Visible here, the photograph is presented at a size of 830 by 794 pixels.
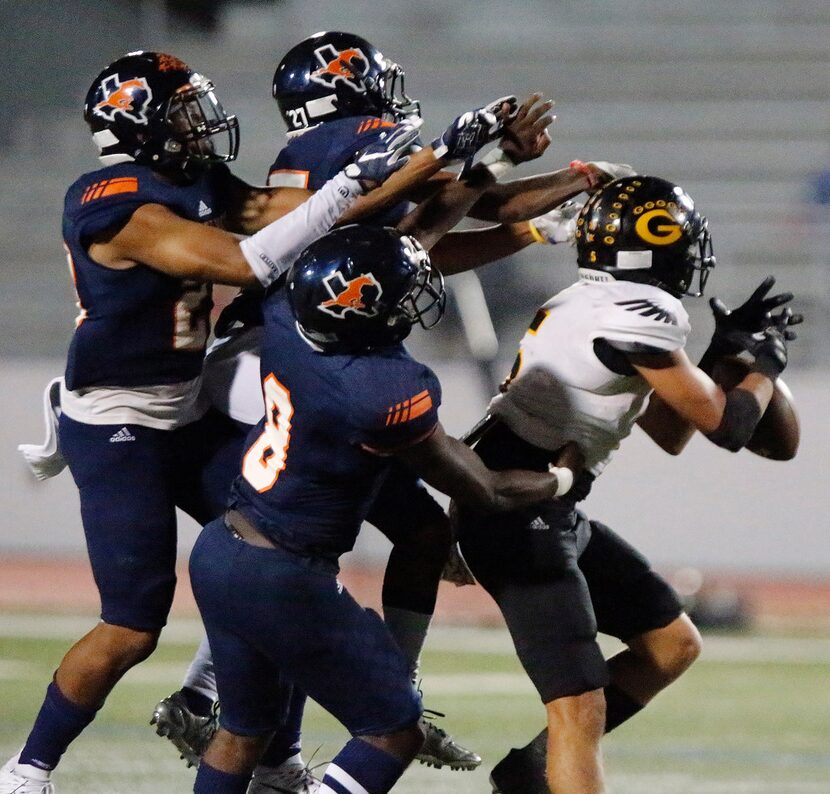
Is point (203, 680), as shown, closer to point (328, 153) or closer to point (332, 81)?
point (328, 153)

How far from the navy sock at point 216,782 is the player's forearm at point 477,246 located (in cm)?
148

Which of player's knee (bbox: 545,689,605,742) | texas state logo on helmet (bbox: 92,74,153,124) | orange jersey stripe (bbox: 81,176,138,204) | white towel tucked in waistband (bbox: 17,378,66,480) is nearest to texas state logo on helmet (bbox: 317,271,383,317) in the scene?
orange jersey stripe (bbox: 81,176,138,204)

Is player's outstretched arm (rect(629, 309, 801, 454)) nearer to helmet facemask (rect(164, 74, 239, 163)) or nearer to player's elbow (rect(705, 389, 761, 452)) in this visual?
player's elbow (rect(705, 389, 761, 452))

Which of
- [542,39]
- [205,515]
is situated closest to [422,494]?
[205,515]

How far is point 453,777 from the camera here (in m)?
4.29

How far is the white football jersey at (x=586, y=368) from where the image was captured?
126 inches

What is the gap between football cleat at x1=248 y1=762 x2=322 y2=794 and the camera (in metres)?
3.68

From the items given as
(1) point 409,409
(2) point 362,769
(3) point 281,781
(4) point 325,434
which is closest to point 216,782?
(2) point 362,769

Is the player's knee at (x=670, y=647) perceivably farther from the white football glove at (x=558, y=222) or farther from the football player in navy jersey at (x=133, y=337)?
the football player in navy jersey at (x=133, y=337)

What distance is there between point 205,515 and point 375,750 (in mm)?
884

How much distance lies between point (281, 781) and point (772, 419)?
58.0 inches

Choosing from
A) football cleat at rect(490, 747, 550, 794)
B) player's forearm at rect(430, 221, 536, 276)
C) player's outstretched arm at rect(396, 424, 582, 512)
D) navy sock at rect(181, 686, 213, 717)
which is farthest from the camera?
player's forearm at rect(430, 221, 536, 276)

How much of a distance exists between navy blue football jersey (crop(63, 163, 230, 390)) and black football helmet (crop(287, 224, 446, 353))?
0.56 metres

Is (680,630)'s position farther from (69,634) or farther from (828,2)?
(828,2)
